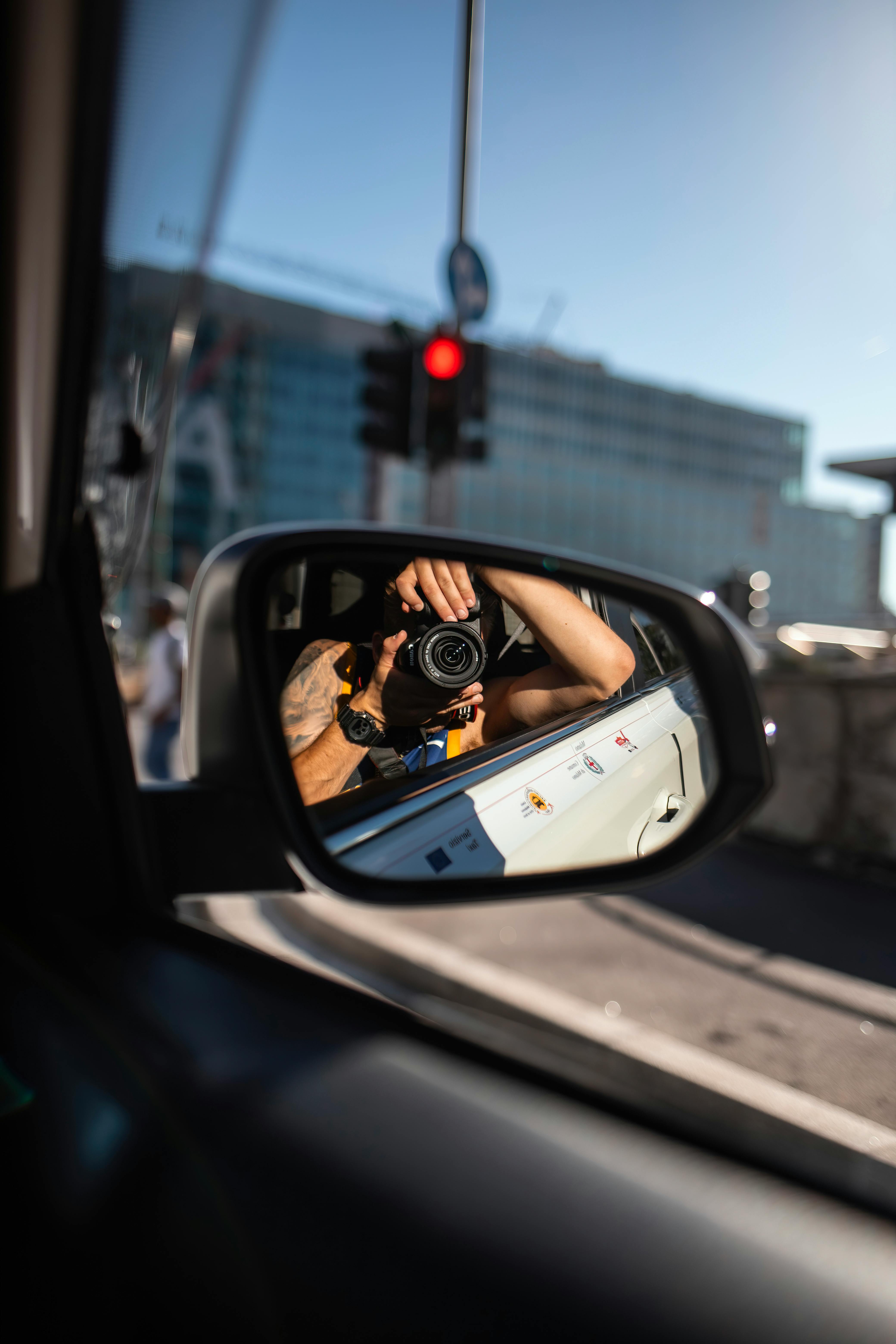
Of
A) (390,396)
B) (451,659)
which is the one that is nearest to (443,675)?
(451,659)

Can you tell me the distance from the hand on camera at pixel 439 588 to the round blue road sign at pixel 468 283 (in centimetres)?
690

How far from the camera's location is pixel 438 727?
1.04 m

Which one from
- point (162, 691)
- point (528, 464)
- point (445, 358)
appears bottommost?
point (162, 691)

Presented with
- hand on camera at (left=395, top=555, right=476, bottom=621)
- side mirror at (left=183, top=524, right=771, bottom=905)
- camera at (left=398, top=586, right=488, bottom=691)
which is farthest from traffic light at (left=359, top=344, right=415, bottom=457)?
camera at (left=398, top=586, right=488, bottom=691)

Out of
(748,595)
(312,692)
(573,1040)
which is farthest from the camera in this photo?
(573,1040)

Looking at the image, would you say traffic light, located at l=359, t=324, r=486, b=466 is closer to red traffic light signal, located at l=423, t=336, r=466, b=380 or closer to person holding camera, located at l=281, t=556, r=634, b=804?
red traffic light signal, located at l=423, t=336, r=466, b=380

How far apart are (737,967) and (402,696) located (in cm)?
338

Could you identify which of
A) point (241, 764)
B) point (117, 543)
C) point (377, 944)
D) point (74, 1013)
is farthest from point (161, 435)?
point (377, 944)

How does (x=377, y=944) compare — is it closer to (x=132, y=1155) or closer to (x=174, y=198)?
(x=132, y=1155)

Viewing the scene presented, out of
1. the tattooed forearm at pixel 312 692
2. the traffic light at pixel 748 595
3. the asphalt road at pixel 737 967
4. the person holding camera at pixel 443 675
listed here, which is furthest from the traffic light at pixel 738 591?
the tattooed forearm at pixel 312 692

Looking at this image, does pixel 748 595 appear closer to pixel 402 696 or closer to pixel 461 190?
pixel 402 696

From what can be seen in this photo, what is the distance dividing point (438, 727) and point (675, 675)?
1.31ft

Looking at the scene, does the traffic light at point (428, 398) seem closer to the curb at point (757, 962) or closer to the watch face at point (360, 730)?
the curb at point (757, 962)

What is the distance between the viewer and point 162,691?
5.66 metres
